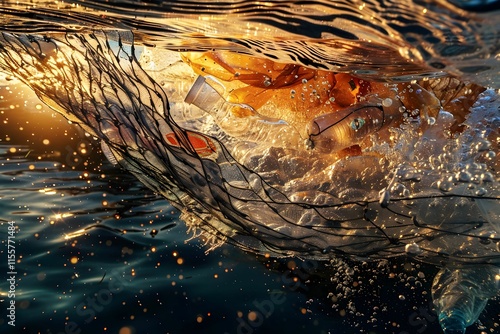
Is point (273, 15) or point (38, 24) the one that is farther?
point (38, 24)

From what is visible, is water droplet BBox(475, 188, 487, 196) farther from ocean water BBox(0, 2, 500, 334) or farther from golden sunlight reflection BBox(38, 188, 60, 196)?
golden sunlight reflection BBox(38, 188, 60, 196)

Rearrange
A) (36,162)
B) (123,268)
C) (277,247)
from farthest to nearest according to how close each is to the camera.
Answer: (36,162) → (123,268) → (277,247)

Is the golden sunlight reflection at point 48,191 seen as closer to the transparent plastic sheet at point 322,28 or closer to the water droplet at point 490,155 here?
the transparent plastic sheet at point 322,28

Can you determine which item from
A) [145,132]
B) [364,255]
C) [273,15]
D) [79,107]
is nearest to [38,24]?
[79,107]

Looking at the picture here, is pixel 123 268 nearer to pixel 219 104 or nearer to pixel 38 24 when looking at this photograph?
pixel 219 104

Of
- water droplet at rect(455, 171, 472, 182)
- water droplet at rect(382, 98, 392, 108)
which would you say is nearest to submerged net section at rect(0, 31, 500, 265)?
water droplet at rect(455, 171, 472, 182)

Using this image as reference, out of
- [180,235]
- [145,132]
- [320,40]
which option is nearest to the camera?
[320,40]
